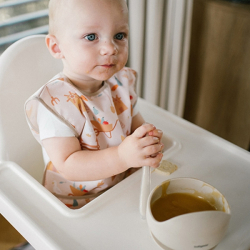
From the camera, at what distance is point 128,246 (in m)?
0.56

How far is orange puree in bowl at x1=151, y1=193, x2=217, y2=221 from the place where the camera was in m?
0.55

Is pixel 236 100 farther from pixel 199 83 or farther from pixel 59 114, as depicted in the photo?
pixel 59 114

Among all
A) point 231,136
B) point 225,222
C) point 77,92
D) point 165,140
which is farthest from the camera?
point 231,136

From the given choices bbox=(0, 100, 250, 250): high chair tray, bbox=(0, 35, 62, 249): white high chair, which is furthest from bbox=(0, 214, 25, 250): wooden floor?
bbox=(0, 100, 250, 250): high chair tray

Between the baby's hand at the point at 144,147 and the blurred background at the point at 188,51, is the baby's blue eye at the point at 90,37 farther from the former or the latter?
the blurred background at the point at 188,51

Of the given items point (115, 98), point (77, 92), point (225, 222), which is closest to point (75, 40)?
point (77, 92)

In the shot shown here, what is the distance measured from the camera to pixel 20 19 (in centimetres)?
120

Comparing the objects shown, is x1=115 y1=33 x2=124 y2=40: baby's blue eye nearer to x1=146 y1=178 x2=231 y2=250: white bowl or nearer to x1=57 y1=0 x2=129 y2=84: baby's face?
x1=57 y1=0 x2=129 y2=84: baby's face

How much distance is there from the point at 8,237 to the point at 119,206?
73 centimetres

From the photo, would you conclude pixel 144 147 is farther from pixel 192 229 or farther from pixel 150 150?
pixel 192 229

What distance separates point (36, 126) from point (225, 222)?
0.45 metres

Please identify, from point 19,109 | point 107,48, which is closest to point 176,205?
point 107,48

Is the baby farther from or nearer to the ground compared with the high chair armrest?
farther from the ground

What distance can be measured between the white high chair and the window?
43cm
